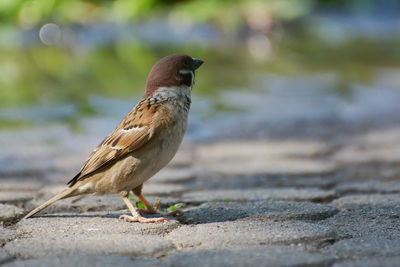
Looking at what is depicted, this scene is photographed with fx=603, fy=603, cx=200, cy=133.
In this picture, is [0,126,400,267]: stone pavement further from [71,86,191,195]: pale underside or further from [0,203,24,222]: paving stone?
[71,86,191,195]: pale underside

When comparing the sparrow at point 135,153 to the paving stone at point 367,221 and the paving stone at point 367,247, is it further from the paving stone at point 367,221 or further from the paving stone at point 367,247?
the paving stone at point 367,247

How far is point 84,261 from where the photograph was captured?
2.29m

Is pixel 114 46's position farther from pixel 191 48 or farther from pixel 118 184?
pixel 118 184

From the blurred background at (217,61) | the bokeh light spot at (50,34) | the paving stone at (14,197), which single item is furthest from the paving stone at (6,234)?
the bokeh light spot at (50,34)

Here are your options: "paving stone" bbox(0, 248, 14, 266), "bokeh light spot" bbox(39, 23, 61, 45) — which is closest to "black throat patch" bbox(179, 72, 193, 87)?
"paving stone" bbox(0, 248, 14, 266)

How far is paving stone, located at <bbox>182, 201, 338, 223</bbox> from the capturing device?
3.02 m

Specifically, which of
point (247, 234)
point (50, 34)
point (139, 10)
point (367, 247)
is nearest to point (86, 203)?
point (247, 234)

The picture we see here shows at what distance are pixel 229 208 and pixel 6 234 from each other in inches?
44.4

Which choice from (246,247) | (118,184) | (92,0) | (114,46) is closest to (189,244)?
(246,247)

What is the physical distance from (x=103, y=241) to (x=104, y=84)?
6.21 metres

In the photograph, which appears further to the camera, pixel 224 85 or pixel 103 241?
pixel 224 85

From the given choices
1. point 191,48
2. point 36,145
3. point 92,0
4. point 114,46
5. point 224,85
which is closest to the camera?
point 36,145

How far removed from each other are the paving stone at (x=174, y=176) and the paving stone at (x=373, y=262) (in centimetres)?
203

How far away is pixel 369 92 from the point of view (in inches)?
319
